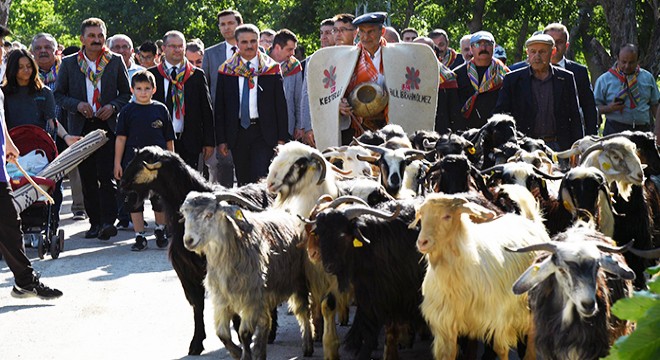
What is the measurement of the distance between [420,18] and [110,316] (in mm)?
24998

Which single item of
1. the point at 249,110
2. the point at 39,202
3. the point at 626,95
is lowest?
the point at 39,202

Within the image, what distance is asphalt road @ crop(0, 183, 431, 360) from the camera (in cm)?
812

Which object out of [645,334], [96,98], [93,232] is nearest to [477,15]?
[96,98]

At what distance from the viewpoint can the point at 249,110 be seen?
1293 cm

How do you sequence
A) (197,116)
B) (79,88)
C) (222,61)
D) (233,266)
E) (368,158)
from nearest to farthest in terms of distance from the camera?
(233,266) → (368,158) → (197,116) → (79,88) → (222,61)

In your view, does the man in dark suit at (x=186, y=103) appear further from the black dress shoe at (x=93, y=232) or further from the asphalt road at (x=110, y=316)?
the asphalt road at (x=110, y=316)

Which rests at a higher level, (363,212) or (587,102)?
(587,102)

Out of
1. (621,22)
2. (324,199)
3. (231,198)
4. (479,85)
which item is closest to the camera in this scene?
(231,198)

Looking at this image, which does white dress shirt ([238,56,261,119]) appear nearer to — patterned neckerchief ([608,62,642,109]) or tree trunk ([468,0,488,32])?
patterned neckerchief ([608,62,642,109])

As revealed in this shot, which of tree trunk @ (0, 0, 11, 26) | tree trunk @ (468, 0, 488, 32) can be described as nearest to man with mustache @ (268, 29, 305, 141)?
tree trunk @ (468, 0, 488, 32)

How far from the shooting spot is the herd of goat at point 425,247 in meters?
5.80

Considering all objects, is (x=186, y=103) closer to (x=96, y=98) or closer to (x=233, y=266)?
(x=96, y=98)

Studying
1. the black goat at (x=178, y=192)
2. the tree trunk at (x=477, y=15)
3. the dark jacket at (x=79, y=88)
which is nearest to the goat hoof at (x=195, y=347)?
the black goat at (x=178, y=192)

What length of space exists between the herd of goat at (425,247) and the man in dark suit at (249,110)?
3491mm
